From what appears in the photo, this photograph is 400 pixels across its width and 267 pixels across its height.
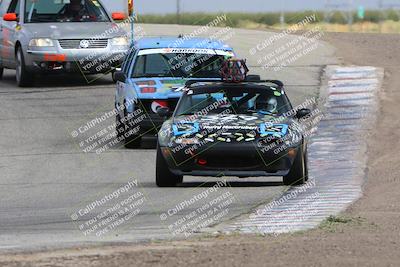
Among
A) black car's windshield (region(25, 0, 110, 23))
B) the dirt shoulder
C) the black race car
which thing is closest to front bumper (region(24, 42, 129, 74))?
black car's windshield (region(25, 0, 110, 23))

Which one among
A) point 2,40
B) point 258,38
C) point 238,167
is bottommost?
point 258,38

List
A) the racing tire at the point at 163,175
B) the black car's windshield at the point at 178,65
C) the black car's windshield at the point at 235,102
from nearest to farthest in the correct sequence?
the racing tire at the point at 163,175 → the black car's windshield at the point at 235,102 → the black car's windshield at the point at 178,65

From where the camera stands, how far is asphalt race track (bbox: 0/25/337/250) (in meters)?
11.0

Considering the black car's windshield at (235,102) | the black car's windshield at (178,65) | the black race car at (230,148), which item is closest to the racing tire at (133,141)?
the black car's windshield at (178,65)

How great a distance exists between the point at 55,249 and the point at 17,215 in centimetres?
282

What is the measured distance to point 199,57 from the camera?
19.5 metres

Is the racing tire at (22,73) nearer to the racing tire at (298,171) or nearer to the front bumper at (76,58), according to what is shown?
the front bumper at (76,58)

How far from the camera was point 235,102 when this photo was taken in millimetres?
15211

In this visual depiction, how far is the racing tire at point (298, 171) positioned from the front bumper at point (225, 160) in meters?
0.17

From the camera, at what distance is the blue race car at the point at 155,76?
60.0ft

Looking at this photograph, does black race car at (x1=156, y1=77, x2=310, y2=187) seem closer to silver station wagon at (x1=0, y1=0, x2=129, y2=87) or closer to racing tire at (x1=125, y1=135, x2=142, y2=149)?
racing tire at (x1=125, y1=135, x2=142, y2=149)

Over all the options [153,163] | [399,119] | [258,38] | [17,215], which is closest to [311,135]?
[399,119]

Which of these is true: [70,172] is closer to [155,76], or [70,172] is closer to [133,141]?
[133,141]

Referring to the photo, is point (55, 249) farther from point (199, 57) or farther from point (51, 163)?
point (199, 57)
